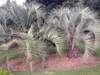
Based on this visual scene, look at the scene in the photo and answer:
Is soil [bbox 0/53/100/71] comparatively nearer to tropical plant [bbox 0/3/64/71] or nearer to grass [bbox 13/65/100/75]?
grass [bbox 13/65/100/75]

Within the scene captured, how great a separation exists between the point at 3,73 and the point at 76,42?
12.5 ft

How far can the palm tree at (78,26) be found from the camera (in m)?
7.63

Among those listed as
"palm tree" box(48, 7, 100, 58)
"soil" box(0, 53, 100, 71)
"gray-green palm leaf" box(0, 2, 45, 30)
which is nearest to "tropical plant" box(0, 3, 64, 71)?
"gray-green palm leaf" box(0, 2, 45, 30)

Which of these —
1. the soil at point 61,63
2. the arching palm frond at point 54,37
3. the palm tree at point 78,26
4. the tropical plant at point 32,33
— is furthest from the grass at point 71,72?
the palm tree at point 78,26

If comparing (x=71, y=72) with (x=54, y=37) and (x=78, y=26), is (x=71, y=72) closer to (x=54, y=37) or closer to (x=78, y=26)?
(x=54, y=37)

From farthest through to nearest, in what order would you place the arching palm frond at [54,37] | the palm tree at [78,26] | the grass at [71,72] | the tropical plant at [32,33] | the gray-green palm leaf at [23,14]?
1. the gray-green palm leaf at [23,14]
2. the palm tree at [78,26]
3. the arching palm frond at [54,37]
4. the grass at [71,72]
5. the tropical plant at [32,33]

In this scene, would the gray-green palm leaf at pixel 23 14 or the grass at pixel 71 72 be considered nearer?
the grass at pixel 71 72

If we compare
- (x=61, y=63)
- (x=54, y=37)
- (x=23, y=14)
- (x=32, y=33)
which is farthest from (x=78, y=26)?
(x=23, y=14)

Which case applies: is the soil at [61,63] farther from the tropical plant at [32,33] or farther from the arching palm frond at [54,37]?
the arching palm frond at [54,37]

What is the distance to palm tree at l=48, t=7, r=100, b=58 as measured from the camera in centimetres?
763

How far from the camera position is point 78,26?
795 cm

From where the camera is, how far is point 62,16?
8406 millimetres

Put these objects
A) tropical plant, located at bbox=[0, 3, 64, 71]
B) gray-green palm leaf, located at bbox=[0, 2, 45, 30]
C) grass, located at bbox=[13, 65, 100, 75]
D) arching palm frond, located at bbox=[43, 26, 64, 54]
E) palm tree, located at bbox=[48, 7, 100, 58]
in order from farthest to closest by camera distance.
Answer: gray-green palm leaf, located at bbox=[0, 2, 45, 30] → palm tree, located at bbox=[48, 7, 100, 58] → arching palm frond, located at bbox=[43, 26, 64, 54] → grass, located at bbox=[13, 65, 100, 75] → tropical plant, located at bbox=[0, 3, 64, 71]

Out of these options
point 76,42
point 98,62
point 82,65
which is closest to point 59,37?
point 76,42
